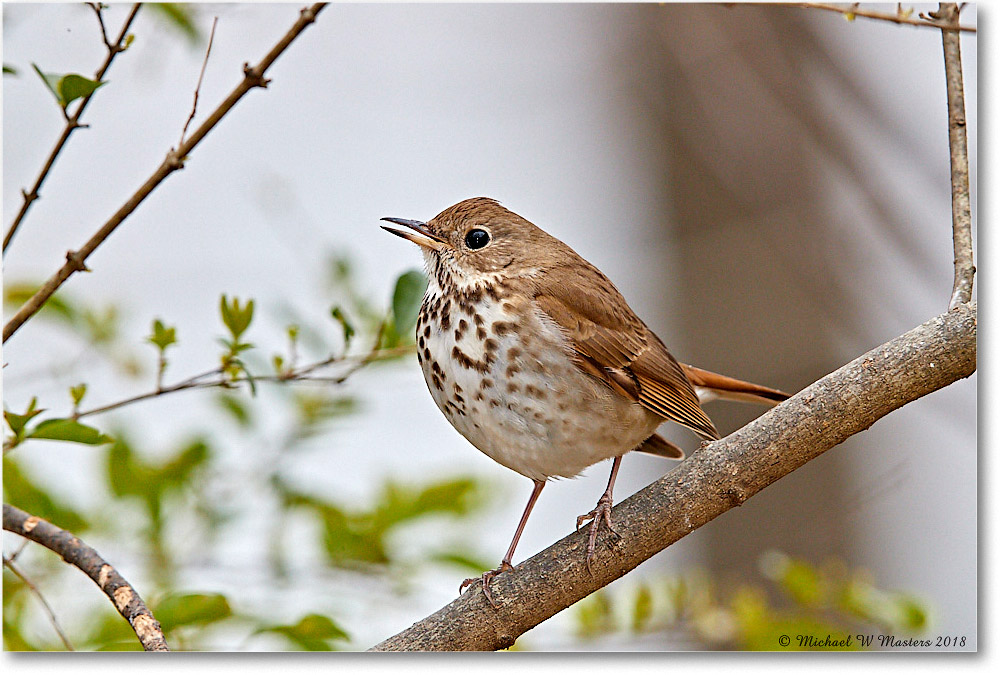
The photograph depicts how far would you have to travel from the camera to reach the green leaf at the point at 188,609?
2166mm

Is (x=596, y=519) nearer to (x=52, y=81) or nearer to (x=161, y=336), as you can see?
(x=161, y=336)

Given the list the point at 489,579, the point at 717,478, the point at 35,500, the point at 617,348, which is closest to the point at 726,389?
the point at 617,348

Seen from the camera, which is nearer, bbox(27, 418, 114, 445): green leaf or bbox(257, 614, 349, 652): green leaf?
bbox(27, 418, 114, 445): green leaf

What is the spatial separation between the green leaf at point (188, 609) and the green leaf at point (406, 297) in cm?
72

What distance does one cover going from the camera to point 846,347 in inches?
111

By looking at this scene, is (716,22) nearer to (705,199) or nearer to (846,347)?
(705,199)

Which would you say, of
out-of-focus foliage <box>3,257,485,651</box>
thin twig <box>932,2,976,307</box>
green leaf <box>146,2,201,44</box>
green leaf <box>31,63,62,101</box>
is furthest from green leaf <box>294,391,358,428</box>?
thin twig <box>932,2,976,307</box>

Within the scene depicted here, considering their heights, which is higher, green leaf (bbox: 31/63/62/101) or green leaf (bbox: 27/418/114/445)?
green leaf (bbox: 31/63/62/101)

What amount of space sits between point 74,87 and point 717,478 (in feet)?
4.71

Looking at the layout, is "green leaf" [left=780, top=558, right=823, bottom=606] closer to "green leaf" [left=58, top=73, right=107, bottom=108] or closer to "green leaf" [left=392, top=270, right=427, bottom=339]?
"green leaf" [left=392, top=270, right=427, bottom=339]

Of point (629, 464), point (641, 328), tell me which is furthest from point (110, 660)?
point (629, 464)

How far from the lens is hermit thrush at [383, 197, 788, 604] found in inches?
78.9

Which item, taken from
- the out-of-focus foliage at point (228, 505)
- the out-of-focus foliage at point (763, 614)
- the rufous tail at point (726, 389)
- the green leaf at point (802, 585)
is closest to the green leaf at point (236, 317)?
the out-of-focus foliage at point (228, 505)

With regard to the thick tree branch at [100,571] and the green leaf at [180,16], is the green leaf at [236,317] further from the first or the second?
the green leaf at [180,16]
